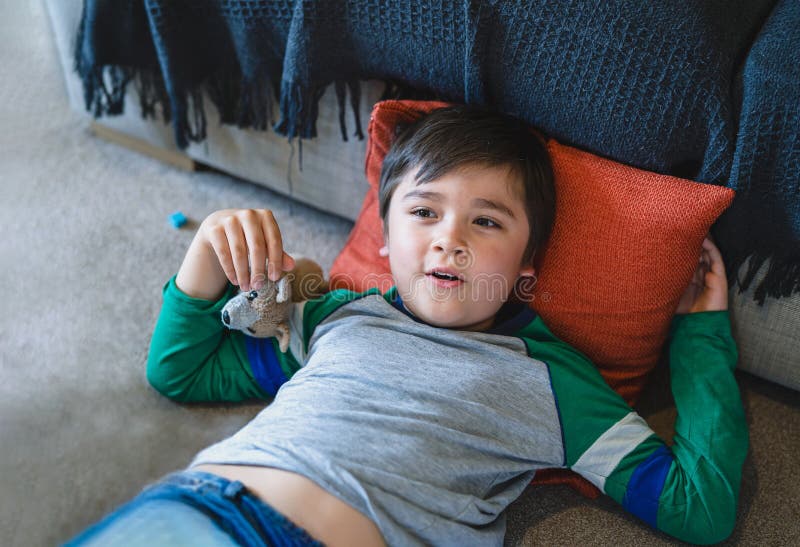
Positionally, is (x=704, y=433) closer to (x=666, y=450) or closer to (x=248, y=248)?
(x=666, y=450)

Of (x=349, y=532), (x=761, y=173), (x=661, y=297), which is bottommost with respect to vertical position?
(x=349, y=532)

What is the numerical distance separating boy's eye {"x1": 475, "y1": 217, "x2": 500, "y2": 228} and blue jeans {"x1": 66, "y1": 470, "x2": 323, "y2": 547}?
1.47ft

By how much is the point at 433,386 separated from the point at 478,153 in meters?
0.32

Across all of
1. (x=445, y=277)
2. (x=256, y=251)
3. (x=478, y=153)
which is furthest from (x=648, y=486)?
(x=256, y=251)

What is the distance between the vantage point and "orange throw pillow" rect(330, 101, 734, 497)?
3.12 feet

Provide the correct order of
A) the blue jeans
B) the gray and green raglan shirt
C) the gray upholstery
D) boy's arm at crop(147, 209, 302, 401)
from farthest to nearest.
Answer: the gray upholstery < boy's arm at crop(147, 209, 302, 401) < the gray and green raglan shirt < the blue jeans

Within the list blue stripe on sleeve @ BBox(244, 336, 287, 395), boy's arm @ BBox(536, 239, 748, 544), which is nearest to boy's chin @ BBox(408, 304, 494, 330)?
boy's arm @ BBox(536, 239, 748, 544)

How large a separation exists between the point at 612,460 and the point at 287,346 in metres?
0.47

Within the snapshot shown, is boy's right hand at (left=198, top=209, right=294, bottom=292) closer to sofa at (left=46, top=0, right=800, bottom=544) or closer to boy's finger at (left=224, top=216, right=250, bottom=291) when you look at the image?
boy's finger at (left=224, top=216, right=250, bottom=291)

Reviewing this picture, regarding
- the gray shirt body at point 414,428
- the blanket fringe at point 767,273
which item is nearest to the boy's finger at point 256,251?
the gray shirt body at point 414,428

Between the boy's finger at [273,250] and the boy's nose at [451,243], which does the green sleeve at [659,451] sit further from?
the boy's finger at [273,250]

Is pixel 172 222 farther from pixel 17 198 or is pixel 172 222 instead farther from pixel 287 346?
pixel 287 346

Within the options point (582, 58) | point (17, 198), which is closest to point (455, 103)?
point (582, 58)

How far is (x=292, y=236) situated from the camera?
4.82ft
